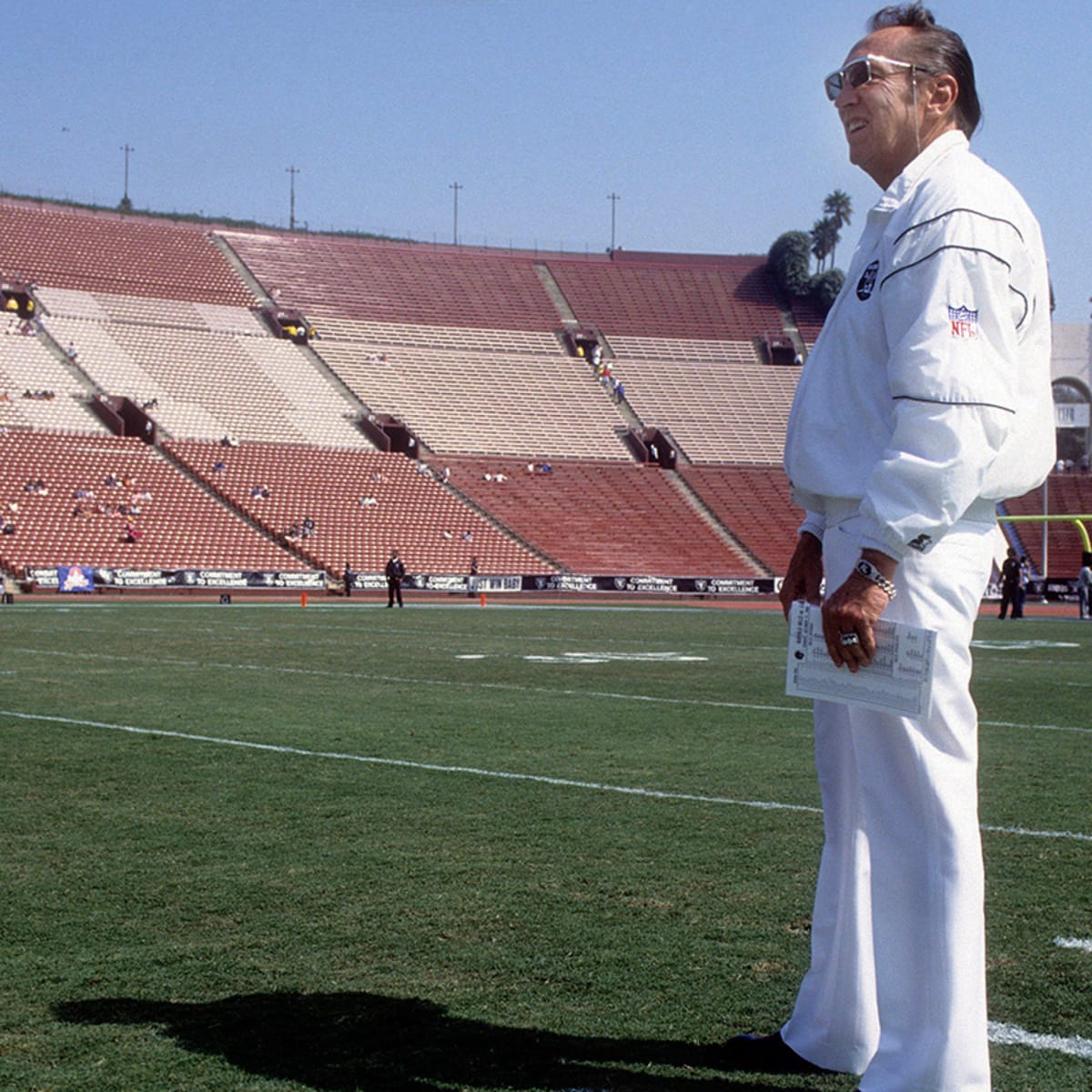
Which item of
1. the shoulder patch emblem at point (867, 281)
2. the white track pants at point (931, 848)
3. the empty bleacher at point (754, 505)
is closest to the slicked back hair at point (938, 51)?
the shoulder patch emblem at point (867, 281)

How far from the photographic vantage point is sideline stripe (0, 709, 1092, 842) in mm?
6622

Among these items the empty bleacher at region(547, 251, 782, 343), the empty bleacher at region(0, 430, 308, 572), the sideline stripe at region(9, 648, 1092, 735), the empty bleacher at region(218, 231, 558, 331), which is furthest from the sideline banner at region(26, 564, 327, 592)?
the empty bleacher at region(547, 251, 782, 343)

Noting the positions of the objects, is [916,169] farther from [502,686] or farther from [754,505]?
[754,505]

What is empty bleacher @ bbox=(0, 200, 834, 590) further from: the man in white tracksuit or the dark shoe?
the man in white tracksuit

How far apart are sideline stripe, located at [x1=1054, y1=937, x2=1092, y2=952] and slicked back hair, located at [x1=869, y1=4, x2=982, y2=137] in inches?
100

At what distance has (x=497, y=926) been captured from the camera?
4.89 m

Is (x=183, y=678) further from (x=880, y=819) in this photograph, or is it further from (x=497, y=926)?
(x=880, y=819)

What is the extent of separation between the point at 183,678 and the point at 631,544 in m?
39.0

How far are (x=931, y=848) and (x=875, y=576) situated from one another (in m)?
0.57

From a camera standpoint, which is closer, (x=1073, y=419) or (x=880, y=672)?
(x=880, y=672)

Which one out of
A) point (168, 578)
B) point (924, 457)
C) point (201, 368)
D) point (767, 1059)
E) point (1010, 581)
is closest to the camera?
point (924, 457)

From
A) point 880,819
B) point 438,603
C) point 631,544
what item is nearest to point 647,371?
point 631,544

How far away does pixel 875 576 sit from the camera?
10.0ft

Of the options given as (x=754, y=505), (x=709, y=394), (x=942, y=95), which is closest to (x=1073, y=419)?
(x=754, y=505)
